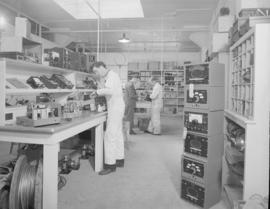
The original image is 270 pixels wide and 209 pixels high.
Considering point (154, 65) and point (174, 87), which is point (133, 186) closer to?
point (174, 87)

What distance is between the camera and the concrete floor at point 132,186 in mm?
2469

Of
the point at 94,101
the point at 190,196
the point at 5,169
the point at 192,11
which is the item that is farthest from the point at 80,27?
the point at 190,196

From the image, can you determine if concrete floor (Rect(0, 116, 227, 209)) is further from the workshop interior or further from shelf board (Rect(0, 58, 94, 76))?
shelf board (Rect(0, 58, 94, 76))

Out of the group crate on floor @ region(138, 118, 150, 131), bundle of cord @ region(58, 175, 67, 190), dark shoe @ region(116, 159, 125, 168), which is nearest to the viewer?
bundle of cord @ region(58, 175, 67, 190)

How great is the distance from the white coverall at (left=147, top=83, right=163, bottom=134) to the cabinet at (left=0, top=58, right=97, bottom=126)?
7.75 ft

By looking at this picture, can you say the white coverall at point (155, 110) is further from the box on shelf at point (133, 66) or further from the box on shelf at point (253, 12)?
the box on shelf at point (133, 66)

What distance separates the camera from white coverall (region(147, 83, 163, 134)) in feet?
20.5

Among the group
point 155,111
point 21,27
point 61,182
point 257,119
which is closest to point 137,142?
point 155,111

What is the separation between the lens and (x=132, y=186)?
9.60 feet

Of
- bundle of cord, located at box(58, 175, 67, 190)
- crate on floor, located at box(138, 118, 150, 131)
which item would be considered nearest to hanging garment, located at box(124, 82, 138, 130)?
crate on floor, located at box(138, 118, 150, 131)

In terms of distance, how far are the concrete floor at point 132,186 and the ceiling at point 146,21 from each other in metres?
3.41

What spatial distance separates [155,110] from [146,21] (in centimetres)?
260

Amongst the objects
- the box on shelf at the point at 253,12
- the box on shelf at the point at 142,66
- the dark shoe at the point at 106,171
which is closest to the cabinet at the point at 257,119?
the box on shelf at the point at 253,12

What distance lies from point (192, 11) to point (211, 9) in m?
0.45
